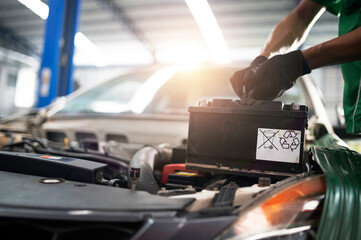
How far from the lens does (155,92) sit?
2.12 meters

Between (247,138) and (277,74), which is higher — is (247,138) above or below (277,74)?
below

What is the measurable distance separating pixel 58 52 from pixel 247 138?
4.23 meters

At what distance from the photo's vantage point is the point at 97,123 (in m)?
1.84

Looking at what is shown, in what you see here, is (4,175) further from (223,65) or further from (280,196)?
(223,65)

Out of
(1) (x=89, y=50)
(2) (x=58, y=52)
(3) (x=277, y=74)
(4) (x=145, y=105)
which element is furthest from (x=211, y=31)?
(3) (x=277, y=74)

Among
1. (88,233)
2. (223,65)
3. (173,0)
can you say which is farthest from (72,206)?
(173,0)

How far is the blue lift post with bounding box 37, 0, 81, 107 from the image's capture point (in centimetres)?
427

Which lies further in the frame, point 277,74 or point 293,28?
point 293,28

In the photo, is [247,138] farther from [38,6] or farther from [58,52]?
[38,6]

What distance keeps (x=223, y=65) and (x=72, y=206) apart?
5.51 feet

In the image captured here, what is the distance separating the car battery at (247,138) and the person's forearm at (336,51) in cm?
17

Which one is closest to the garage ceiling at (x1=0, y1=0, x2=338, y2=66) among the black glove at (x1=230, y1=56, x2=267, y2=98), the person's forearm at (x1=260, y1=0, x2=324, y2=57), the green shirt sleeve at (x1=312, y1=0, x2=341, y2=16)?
the person's forearm at (x1=260, y1=0, x2=324, y2=57)

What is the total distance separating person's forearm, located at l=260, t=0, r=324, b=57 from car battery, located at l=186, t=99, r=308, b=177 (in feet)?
2.23

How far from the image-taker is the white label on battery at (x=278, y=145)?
2.49 ft
